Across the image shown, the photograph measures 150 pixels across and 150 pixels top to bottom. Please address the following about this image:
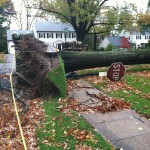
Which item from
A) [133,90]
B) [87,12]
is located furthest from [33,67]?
[87,12]

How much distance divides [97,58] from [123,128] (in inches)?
248

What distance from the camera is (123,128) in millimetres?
5359

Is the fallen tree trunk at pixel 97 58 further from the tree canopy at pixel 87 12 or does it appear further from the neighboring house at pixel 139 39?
the neighboring house at pixel 139 39

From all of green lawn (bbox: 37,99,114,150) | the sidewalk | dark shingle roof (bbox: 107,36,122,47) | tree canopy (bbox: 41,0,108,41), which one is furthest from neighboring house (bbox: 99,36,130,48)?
green lawn (bbox: 37,99,114,150)

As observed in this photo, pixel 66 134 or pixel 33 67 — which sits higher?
pixel 33 67

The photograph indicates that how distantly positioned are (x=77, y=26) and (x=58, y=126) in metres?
23.5

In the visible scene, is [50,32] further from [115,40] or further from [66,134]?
[66,134]

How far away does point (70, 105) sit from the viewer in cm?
694

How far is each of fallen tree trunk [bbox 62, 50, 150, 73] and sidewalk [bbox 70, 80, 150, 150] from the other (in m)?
5.02

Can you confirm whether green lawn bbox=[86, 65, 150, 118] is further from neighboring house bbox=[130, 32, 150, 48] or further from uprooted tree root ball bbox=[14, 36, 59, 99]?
neighboring house bbox=[130, 32, 150, 48]

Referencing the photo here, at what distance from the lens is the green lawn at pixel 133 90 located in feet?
22.0

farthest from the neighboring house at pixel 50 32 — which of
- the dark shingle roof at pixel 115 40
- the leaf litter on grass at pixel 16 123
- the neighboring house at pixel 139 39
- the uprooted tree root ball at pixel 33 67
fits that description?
the leaf litter on grass at pixel 16 123

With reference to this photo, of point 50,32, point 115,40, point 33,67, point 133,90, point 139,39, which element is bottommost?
point 133,90

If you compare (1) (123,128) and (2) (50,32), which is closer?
(1) (123,128)
